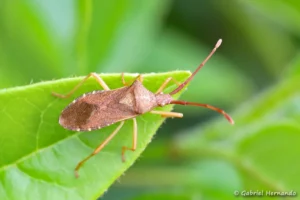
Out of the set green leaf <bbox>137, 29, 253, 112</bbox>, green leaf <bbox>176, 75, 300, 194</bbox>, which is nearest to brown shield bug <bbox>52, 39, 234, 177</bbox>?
green leaf <bbox>176, 75, 300, 194</bbox>

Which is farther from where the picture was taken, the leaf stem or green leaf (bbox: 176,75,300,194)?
green leaf (bbox: 176,75,300,194)

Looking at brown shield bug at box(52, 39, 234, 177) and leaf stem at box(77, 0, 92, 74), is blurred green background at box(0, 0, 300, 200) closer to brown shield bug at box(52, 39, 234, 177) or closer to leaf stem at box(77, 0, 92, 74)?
leaf stem at box(77, 0, 92, 74)

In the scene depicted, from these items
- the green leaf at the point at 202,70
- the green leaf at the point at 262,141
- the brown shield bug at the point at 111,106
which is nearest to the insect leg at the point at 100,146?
the brown shield bug at the point at 111,106

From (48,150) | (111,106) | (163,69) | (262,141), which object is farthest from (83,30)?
(163,69)

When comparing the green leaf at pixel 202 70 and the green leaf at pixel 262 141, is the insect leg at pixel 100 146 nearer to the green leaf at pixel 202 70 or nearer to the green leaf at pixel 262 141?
the green leaf at pixel 262 141

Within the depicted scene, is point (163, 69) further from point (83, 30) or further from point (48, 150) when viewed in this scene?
point (48, 150)
